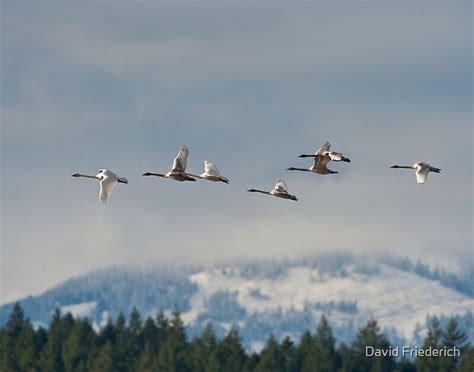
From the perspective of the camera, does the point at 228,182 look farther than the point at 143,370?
No

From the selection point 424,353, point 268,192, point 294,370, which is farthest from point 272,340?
point 268,192

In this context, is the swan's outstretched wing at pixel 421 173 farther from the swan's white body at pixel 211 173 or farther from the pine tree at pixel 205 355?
the pine tree at pixel 205 355

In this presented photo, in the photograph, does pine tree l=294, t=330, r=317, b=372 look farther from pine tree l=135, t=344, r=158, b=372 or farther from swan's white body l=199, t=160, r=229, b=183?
swan's white body l=199, t=160, r=229, b=183

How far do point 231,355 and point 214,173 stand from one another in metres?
114

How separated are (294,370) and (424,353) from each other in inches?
609

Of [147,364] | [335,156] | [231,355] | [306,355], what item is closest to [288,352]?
[306,355]

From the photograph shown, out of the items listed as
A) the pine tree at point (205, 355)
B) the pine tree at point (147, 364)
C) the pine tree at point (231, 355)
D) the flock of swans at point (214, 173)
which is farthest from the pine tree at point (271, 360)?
the flock of swans at point (214, 173)

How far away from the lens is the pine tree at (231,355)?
192 metres

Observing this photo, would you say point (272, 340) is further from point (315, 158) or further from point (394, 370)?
point (315, 158)

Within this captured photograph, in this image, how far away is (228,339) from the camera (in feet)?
640

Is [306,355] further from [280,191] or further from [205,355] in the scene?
Answer: [280,191]

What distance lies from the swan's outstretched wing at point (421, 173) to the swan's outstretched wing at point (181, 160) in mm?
11517

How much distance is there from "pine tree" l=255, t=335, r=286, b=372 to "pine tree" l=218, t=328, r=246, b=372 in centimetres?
305

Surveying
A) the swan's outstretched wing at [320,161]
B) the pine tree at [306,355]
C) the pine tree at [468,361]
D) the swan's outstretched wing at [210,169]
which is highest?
the pine tree at [306,355]
